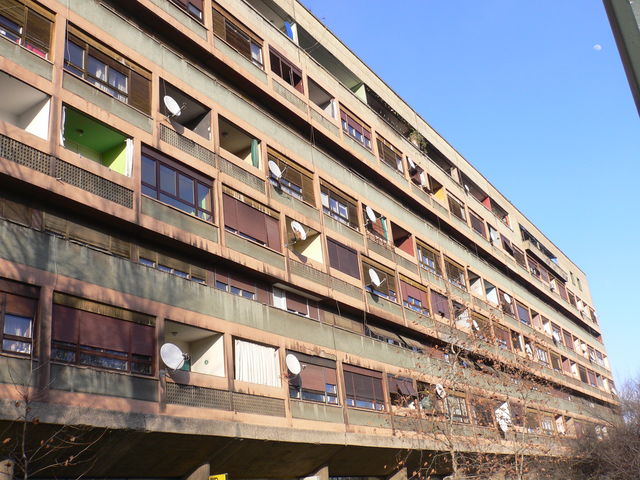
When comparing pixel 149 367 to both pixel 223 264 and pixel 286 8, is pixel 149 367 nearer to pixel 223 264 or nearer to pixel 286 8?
pixel 223 264

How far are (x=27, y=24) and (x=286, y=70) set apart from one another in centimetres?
1214

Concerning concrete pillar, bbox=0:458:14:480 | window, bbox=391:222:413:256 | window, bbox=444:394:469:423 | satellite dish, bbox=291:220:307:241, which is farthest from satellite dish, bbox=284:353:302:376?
window, bbox=391:222:413:256

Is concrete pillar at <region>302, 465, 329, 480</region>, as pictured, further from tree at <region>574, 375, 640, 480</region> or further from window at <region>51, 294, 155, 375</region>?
tree at <region>574, 375, 640, 480</region>

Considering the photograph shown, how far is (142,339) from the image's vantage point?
16.6 meters

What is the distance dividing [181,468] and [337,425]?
20.8ft

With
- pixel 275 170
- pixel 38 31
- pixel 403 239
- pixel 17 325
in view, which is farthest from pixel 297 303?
pixel 38 31

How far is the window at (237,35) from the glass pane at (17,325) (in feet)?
42.7

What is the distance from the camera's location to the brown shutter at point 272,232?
22.5 metres

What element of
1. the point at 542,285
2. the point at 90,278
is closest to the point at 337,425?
the point at 90,278

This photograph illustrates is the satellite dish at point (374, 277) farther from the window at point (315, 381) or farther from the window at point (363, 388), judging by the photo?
the window at point (315, 381)

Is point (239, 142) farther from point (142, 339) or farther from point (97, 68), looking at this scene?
point (142, 339)

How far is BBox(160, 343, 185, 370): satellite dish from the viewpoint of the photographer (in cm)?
1631

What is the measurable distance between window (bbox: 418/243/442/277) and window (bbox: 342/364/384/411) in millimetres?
8845

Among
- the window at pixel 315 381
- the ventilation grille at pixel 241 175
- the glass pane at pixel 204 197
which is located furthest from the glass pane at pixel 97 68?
the window at pixel 315 381
